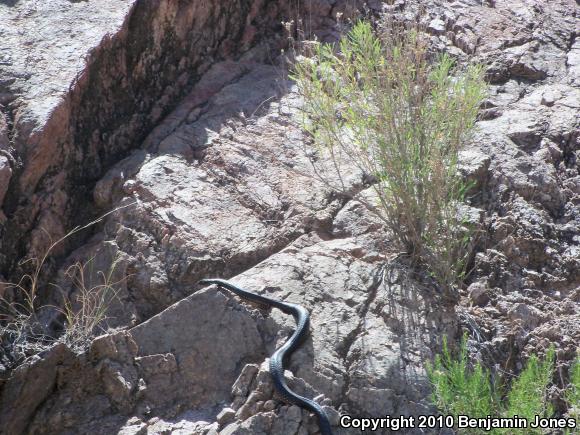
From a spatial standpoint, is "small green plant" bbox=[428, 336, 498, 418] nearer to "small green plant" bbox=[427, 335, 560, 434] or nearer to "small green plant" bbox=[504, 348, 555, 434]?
"small green plant" bbox=[427, 335, 560, 434]

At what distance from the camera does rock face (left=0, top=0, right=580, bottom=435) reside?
4383mm

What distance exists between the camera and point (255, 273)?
4965 millimetres

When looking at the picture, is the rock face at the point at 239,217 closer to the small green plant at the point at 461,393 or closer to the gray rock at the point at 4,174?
the gray rock at the point at 4,174

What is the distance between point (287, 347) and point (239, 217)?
4.14 ft

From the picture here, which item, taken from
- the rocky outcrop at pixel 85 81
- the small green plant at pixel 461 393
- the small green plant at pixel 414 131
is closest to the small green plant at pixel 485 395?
the small green plant at pixel 461 393

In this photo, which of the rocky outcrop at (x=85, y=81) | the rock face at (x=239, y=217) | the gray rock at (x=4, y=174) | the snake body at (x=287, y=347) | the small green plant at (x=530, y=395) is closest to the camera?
the small green plant at (x=530, y=395)

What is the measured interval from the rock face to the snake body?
2.0 inches

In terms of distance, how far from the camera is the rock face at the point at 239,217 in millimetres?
4383

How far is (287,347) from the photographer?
440cm

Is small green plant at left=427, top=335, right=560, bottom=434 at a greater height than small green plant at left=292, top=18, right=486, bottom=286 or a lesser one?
lesser

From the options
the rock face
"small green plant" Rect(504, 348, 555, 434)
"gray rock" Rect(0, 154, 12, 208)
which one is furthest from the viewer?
"gray rock" Rect(0, 154, 12, 208)

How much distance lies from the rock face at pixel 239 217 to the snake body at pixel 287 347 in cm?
5

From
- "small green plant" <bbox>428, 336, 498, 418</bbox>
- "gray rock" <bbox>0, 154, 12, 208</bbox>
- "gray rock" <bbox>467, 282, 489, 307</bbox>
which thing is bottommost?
"gray rock" <bbox>467, 282, 489, 307</bbox>

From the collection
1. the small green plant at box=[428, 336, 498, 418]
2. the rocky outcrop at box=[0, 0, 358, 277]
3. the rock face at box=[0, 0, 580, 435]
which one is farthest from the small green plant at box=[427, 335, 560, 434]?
the rocky outcrop at box=[0, 0, 358, 277]
